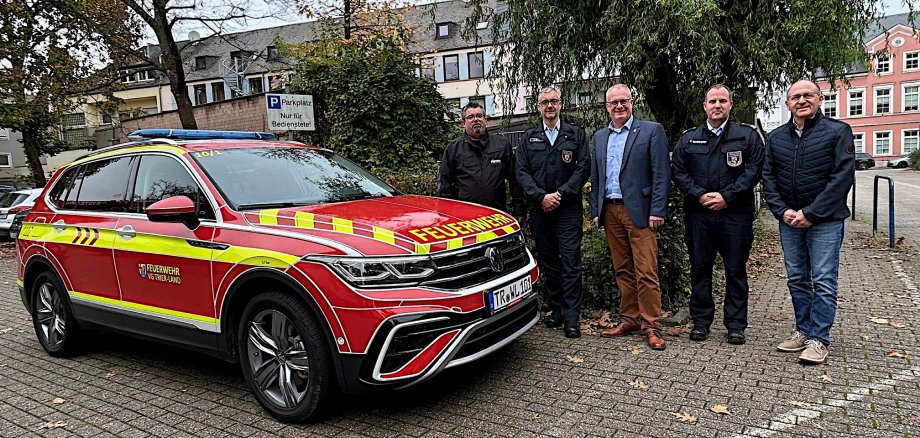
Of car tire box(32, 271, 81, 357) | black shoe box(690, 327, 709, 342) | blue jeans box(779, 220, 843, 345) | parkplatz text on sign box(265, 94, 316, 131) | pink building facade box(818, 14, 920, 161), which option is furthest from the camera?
pink building facade box(818, 14, 920, 161)

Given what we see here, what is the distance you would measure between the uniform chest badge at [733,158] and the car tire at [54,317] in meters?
5.50

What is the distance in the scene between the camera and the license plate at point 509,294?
12.9ft

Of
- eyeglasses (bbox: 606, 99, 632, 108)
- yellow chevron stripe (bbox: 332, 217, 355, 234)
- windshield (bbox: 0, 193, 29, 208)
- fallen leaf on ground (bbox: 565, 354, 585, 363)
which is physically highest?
eyeglasses (bbox: 606, 99, 632, 108)

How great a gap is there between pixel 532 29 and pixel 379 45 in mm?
3933

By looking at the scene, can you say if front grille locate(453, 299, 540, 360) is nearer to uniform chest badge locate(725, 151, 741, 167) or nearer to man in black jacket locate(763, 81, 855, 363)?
uniform chest badge locate(725, 151, 741, 167)

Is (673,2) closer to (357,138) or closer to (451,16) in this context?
(357,138)

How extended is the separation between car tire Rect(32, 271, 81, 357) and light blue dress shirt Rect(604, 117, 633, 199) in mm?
4640

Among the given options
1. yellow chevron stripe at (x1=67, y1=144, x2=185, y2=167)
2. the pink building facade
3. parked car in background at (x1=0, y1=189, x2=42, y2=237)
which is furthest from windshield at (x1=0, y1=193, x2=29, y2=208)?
the pink building facade

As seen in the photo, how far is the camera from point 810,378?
4.30 metres

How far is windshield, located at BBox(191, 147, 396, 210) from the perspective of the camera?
431cm

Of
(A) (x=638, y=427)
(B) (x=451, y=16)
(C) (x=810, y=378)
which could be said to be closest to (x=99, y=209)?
(A) (x=638, y=427)

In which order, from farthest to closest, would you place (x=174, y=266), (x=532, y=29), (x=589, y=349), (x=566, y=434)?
(x=532, y=29)
(x=589, y=349)
(x=174, y=266)
(x=566, y=434)

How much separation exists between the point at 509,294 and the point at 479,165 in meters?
1.89

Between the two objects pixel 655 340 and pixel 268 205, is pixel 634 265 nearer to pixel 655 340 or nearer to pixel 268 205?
pixel 655 340
